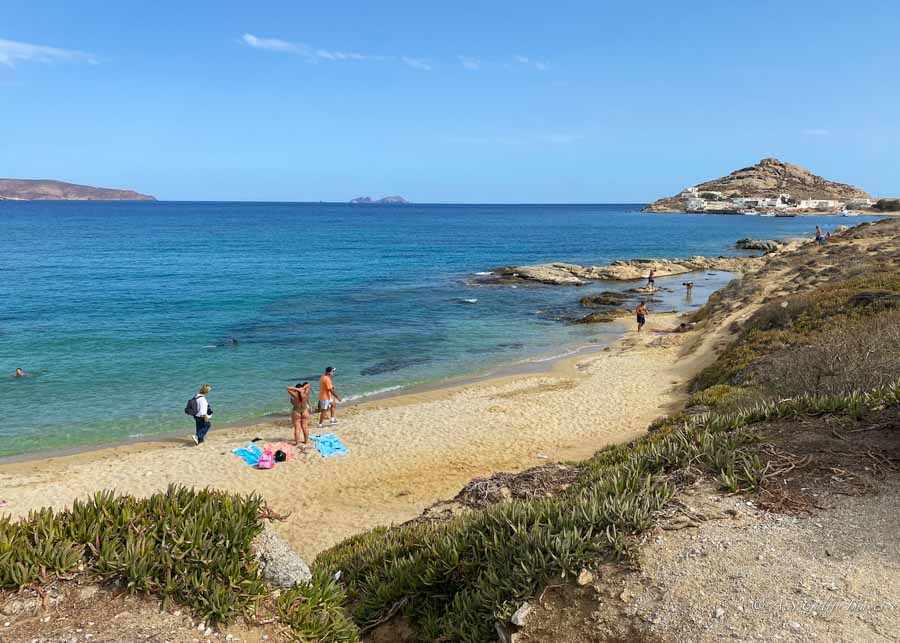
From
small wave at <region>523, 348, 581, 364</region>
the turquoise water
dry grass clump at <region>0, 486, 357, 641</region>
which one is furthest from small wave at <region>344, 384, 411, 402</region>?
dry grass clump at <region>0, 486, 357, 641</region>

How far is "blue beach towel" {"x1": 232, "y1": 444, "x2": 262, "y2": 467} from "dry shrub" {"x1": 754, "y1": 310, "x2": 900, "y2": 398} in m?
11.3

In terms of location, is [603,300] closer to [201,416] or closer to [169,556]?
[201,416]

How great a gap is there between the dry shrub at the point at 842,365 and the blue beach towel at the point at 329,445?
31.5 ft

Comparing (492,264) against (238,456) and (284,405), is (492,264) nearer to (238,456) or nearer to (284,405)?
(284,405)

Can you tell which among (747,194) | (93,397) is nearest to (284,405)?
(93,397)

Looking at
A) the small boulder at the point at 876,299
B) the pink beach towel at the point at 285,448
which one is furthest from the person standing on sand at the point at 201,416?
the small boulder at the point at 876,299

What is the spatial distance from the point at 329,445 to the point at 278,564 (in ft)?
32.5

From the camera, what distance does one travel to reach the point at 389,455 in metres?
14.5

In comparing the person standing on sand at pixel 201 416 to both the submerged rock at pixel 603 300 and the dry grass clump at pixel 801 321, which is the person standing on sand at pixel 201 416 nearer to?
the dry grass clump at pixel 801 321

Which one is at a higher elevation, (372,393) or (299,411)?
(299,411)

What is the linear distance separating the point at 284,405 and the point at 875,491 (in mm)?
16235

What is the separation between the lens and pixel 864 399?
7875 mm

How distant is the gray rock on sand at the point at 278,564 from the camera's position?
517 cm

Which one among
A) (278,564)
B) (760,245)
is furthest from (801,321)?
(760,245)
